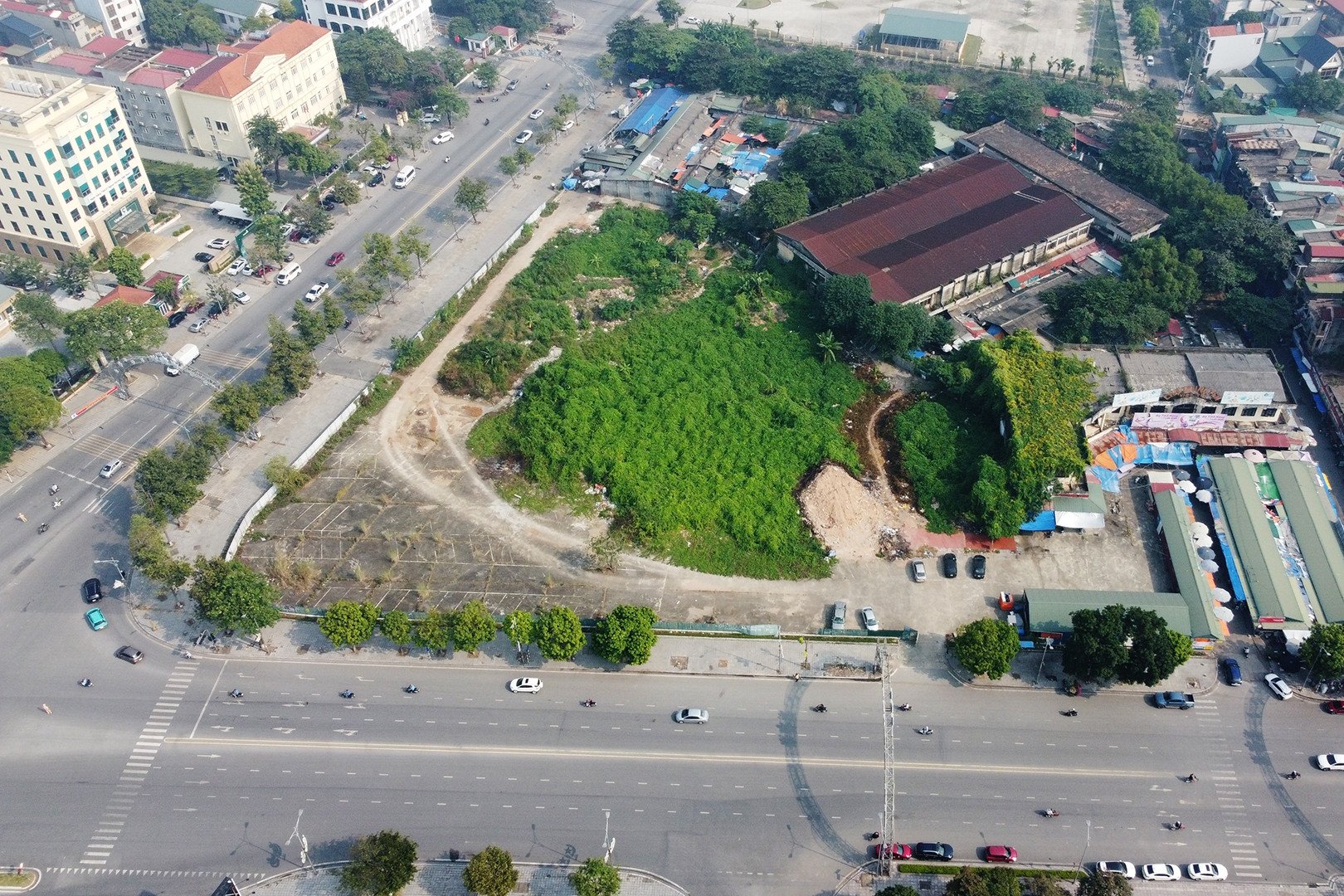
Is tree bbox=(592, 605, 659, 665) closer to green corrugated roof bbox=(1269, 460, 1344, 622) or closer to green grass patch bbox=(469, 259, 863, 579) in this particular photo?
green grass patch bbox=(469, 259, 863, 579)

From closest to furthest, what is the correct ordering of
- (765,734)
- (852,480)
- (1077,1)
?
(765,734) → (852,480) → (1077,1)

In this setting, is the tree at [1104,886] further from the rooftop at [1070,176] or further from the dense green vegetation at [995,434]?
the rooftop at [1070,176]

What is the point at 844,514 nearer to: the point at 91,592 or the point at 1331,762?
the point at 1331,762

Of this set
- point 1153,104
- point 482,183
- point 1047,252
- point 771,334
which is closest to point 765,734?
point 771,334

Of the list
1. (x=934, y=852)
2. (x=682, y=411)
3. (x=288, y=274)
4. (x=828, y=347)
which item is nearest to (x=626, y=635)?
(x=934, y=852)

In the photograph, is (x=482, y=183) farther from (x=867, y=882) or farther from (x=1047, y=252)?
(x=867, y=882)

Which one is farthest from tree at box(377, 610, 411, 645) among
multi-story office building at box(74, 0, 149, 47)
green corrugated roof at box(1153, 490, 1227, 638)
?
multi-story office building at box(74, 0, 149, 47)

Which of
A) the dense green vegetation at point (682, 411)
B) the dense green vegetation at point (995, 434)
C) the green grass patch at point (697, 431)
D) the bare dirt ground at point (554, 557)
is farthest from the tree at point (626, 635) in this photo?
the dense green vegetation at point (995, 434)
